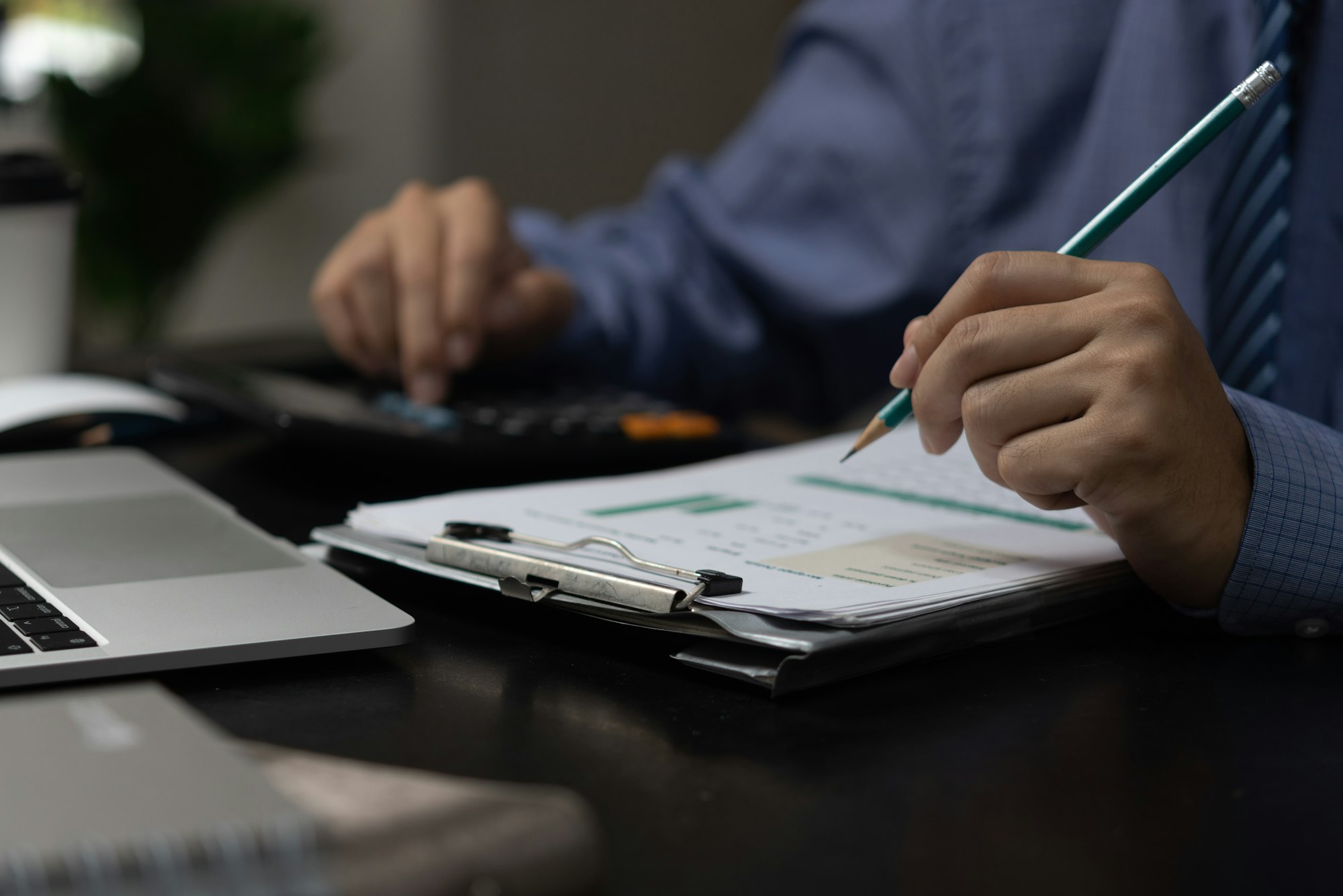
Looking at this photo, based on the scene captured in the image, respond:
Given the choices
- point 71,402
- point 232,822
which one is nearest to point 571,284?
point 71,402

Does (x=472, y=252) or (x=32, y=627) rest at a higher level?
(x=472, y=252)

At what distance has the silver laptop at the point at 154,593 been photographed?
349 millimetres

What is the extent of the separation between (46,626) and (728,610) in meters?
0.19

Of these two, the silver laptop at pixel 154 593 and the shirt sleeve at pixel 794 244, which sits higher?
the shirt sleeve at pixel 794 244

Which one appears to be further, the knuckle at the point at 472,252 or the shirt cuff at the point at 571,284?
the shirt cuff at the point at 571,284

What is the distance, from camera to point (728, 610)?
0.37 meters

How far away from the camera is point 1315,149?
2.11 ft

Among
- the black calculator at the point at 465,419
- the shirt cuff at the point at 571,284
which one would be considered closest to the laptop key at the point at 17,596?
the black calculator at the point at 465,419

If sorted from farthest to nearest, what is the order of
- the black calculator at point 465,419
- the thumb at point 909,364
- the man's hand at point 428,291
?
the man's hand at point 428,291 < the black calculator at point 465,419 < the thumb at point 909,364

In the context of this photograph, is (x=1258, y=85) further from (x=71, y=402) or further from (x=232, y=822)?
(x=71, y=402)

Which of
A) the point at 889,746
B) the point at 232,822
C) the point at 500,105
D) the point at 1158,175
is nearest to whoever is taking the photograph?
the point at 232,822

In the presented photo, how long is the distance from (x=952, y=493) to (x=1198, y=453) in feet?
0.48

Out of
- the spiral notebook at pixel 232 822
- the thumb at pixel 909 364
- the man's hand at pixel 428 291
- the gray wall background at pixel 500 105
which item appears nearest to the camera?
the spiral notebook at pixel 232 822

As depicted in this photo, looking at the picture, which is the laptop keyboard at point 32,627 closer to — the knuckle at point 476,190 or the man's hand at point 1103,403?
the man's hand at point 1103,403
